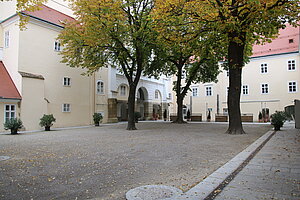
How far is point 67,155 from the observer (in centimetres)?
729

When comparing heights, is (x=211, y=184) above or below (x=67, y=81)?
below

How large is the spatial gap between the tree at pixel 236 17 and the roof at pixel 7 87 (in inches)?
529

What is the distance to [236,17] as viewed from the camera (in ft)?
33.9

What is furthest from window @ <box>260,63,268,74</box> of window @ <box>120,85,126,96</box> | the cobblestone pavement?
the cobblestone pavement

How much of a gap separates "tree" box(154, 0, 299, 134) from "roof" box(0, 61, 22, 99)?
44.1 feet

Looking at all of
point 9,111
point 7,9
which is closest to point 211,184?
point 9,111

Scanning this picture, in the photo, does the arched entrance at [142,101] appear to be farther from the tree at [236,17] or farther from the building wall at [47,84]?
the tree at [236,17]

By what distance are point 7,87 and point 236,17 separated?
17.3 m

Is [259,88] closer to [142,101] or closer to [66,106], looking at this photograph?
[142,101]

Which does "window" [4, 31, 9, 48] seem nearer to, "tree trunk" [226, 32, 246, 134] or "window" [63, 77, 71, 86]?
"window" [63, 77, 71, 86]

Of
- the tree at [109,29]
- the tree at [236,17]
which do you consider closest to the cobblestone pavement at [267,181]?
the tree at [236,17]

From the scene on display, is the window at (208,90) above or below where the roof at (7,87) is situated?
above

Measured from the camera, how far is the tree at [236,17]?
390 inches

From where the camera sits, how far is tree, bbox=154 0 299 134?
32.5 ft
